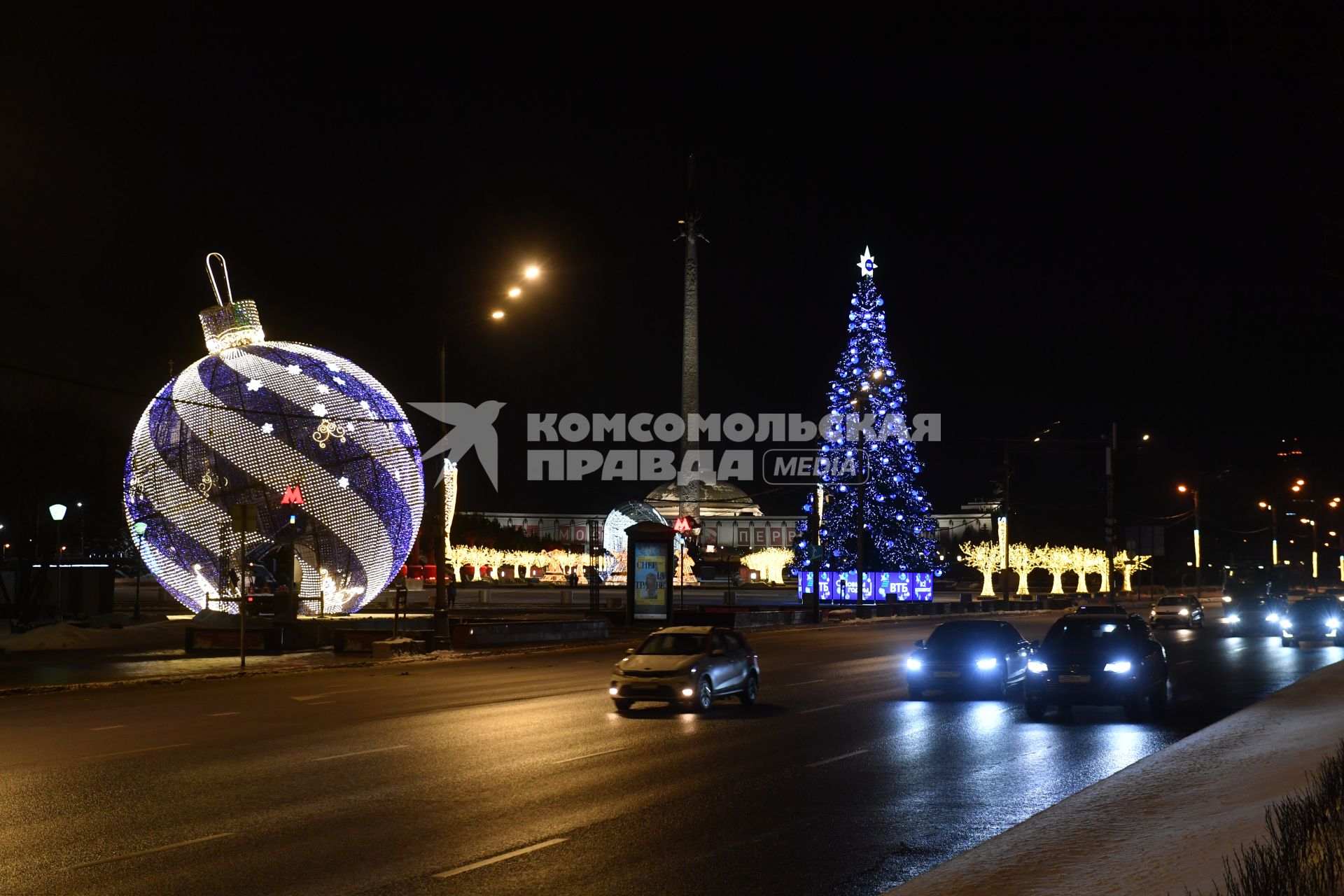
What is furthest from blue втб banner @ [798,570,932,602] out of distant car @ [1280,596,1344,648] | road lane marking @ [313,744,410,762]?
road lane marking @ [313,744,410,762]

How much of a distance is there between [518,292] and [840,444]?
44.7m

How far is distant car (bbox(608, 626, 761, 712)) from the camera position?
758 inches

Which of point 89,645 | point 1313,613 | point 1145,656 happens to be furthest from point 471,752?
point 1313,613

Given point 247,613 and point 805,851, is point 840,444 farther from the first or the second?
point 805,851

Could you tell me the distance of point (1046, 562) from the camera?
96.2 metres

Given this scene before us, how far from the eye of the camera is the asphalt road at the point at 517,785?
862cm

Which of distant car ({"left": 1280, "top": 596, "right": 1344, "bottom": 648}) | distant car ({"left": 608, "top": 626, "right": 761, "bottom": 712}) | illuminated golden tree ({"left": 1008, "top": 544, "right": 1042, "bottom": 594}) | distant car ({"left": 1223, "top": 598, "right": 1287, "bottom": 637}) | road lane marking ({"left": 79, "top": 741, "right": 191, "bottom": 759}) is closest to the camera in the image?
road lane marking ({"left": 79, "top": 741, "right": 191, "bottom": 759})

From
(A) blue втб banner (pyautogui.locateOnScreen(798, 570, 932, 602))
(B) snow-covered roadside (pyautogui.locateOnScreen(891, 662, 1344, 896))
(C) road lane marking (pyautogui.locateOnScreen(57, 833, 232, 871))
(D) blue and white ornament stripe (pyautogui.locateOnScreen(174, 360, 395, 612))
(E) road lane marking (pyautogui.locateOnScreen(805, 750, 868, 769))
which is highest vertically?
(D) blue and white ornament stripe (pyautogui.locateOnScreen(174, 360, 395, 612))

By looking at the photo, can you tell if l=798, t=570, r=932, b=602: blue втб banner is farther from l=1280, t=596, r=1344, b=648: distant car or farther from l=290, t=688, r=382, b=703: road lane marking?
l=290, t=688, r=382, b=703: road lane marking

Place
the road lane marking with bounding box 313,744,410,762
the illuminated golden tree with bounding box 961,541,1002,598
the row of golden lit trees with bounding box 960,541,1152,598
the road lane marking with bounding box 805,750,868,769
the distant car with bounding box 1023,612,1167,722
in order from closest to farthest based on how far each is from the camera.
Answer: the road lane marking with bounding box 805,750,868,769 < the road lane marking with bounding box 313,744,410,762 < the distant car with bounding box 1023,612,1167,722 < the illuminated golden tree with bounding box 961,541,1002,598 < the row of golden lit trees with bounding box 960,541,1152,598

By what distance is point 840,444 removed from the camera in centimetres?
7244

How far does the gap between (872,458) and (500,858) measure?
211 feet

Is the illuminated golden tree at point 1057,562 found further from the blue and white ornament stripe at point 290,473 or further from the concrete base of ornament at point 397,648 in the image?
the concrete base of ornament at point 397,648

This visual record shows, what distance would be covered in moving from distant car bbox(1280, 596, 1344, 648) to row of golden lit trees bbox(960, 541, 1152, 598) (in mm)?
47850
